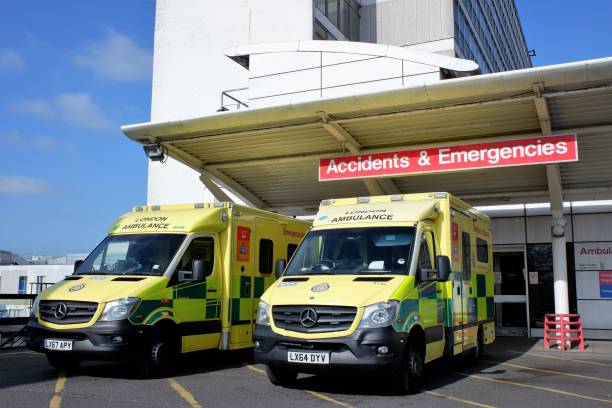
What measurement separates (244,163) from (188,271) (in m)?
6.78

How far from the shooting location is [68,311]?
28.9 ft

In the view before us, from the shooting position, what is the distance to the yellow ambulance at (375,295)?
7.44 m

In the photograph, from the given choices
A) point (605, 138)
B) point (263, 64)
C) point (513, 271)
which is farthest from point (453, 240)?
point (263, 64)

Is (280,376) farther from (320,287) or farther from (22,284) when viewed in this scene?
(22,284)

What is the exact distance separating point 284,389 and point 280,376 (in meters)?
0.20

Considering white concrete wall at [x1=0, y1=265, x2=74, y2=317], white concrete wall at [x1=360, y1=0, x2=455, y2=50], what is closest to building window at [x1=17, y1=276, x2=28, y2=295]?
white concrete wall at [x1=0, y1=265, x2=74, y2=317]

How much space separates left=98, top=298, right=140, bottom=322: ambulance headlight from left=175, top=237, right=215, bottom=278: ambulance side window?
1150 mm

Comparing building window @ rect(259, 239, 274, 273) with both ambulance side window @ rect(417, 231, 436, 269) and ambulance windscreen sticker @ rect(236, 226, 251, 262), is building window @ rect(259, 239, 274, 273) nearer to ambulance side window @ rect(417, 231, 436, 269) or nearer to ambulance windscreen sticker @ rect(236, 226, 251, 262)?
ambulance windscreen sticker @ rect(236, 226, 251, 262)

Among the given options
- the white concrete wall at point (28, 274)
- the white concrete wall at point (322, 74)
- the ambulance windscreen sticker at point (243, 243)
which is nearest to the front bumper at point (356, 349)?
the ambulance windscreen sticker at point (243, 243)

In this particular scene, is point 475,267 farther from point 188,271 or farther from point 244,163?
point 244,163

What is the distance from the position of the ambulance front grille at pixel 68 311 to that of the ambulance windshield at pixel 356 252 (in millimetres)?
2756

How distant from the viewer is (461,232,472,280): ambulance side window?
10.3 meters

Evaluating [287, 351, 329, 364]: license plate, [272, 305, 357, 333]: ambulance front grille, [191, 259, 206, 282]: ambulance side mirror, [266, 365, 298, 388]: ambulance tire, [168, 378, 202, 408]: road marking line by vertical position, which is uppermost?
[191, 259, 206, 282]: ambulance side mirror

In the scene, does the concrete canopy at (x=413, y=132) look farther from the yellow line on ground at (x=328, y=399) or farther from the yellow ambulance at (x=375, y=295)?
the yellow line on ground at (x=328, y=399)
